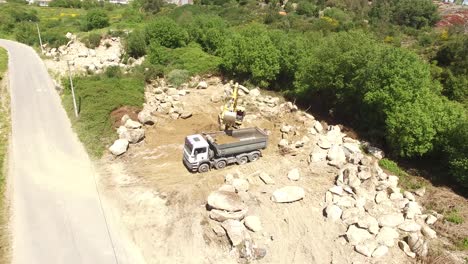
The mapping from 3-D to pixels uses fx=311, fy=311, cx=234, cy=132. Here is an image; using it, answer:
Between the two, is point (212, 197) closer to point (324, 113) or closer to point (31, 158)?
point (31, 158)

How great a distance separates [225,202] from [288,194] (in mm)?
4566

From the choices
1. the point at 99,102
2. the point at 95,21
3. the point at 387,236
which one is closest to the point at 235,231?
the point at 387,236

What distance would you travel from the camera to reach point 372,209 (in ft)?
66.7

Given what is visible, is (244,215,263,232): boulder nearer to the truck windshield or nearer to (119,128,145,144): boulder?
the truck windshield

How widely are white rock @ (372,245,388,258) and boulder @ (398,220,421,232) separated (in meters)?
2.46

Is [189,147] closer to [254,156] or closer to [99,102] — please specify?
[254,156]

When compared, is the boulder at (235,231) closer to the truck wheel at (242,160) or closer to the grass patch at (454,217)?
the truck wheel at (242,160)

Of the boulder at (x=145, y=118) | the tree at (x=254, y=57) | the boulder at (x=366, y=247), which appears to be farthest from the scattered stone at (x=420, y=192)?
the boulder at (x=145, y=118)

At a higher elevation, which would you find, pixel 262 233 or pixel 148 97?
pixel 148 97

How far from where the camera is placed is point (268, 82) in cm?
3981

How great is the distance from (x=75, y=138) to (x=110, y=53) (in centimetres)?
3093

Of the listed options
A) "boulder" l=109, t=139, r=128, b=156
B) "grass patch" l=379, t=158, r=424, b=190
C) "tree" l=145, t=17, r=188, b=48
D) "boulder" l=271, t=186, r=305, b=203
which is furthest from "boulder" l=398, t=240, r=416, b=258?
"tree" l=145, t=17, r=188, b=48

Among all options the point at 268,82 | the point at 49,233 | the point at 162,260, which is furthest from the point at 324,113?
the point at 49,233

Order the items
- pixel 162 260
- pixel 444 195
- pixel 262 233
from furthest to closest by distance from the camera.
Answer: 1. pixel 444 195
2. pixel 262 233
3. pixel 162 260
